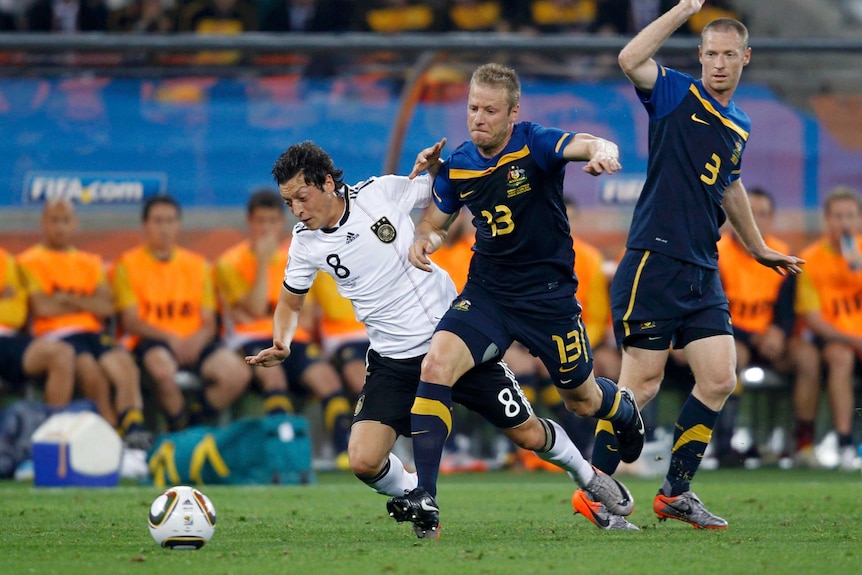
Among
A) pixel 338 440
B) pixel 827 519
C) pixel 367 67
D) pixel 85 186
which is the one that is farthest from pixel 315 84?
pixel 827 519

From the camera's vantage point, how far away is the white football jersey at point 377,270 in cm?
636

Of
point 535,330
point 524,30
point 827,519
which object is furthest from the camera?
point 524,30

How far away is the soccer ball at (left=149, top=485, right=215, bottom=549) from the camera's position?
5.41 metres

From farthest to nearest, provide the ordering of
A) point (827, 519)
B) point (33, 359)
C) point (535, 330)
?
point (33, 359) → point (827, 519) → point (535, 330)

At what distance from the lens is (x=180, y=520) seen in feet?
17.8

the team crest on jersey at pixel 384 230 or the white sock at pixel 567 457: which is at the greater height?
the team crest on jersey at pixel 384 230

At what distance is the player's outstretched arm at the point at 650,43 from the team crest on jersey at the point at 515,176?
735 millimetres

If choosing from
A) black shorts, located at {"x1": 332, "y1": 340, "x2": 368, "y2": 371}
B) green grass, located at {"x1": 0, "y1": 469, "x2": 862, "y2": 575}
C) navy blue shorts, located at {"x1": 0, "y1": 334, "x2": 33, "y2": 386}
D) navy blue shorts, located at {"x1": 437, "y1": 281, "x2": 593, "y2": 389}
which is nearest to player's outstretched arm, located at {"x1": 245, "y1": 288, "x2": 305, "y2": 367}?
navy blue shorts, located at {"x1": 437, "y1": 281, "x2": 593, "y2": 389}

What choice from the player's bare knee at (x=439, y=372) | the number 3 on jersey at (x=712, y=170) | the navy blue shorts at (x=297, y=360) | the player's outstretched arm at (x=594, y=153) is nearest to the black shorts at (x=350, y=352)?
the navy blue shorts at (x=297, y=360)

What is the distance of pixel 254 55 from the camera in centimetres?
1108

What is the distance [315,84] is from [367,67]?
461 mm

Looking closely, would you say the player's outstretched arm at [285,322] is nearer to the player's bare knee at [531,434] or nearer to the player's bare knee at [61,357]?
the player's bare knee at [531,434]

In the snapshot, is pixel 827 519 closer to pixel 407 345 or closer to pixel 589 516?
pixel 589 516

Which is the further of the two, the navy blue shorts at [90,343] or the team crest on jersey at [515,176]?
the navy blue shorts at [90,343]
